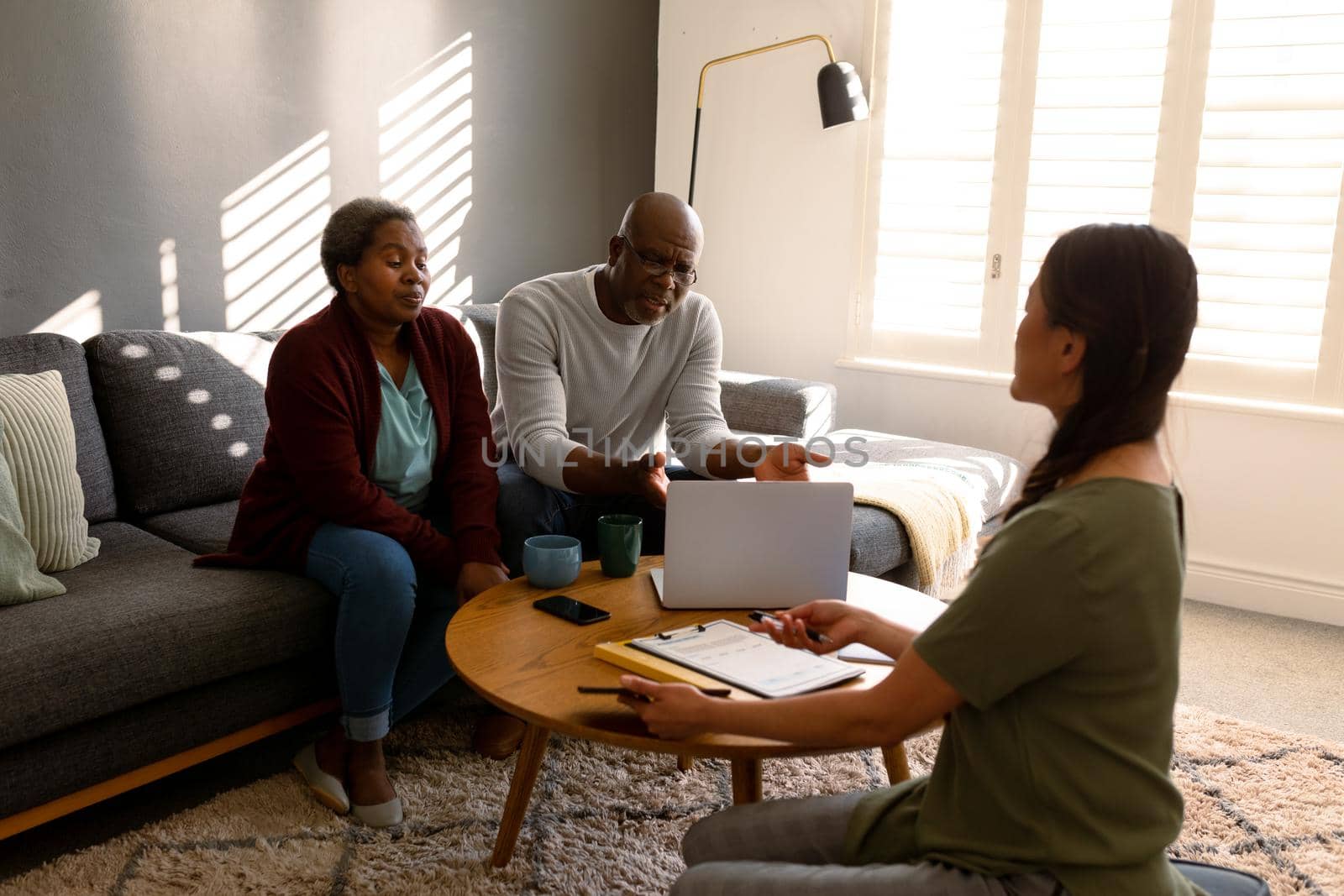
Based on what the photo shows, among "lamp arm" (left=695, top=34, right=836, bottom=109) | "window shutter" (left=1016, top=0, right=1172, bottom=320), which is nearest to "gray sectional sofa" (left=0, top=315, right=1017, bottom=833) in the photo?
"window shutter" (left=1016, top=0, right=1172, bottom=320)

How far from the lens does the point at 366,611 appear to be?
1.81m

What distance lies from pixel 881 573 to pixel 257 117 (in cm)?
187

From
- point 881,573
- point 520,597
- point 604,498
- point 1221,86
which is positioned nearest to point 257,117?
point 604,498

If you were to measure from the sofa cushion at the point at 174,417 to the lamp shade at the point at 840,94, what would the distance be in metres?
1.86

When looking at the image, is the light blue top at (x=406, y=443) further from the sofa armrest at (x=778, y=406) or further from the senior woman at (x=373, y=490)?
the sofa armrest at (x=778, y=406)

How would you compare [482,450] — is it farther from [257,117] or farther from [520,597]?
[257,117]

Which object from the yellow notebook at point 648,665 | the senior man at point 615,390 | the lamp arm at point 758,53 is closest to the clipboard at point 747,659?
the yellow notebook at point 648,665

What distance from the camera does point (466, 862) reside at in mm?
1661

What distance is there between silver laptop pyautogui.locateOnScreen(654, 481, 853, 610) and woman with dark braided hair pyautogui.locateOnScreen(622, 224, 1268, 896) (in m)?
0.50

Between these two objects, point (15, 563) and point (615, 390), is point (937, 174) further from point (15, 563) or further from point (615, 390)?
point (15, 563)

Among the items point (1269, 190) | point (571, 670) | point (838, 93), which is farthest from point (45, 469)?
point (1269, 190)

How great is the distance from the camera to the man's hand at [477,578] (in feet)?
6.25

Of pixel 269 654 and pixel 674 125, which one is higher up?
pixel 674 125

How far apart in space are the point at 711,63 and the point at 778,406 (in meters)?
1.23
